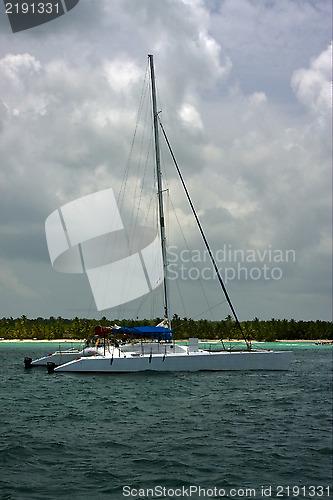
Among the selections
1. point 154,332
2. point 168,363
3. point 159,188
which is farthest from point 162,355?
point 159,188

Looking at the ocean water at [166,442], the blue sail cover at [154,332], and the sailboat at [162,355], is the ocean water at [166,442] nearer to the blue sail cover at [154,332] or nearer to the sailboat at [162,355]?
the sailboat at [162,355]

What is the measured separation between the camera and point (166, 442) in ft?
64.0

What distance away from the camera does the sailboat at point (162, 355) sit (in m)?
42.5

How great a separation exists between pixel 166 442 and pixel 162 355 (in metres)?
23.7

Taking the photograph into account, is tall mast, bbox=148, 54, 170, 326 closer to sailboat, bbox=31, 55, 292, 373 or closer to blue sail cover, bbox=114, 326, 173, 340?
sailboat, bbox=31, 55, 292, 373

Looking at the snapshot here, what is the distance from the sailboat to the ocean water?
5.79 m

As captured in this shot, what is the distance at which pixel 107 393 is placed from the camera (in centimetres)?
3391

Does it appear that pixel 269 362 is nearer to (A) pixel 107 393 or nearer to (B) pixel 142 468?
(A) pixel 107 393

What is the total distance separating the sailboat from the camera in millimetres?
42500

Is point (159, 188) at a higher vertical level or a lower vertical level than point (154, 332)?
higher

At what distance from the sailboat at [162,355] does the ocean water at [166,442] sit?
19.0 feet

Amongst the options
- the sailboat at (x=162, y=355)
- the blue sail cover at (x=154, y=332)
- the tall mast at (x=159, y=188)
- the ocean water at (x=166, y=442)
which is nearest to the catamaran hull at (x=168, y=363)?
the sailboat at (x=162, y=355)

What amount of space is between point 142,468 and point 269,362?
31.0m

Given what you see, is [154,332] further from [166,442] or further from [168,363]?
[166,442]
